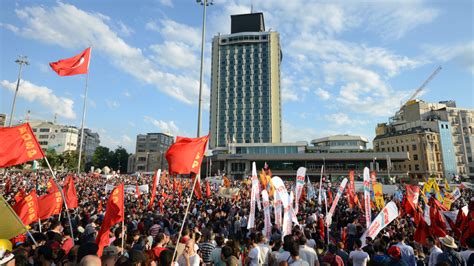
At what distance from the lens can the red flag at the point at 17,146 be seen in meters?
6.48

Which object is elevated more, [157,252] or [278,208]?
[278,208]

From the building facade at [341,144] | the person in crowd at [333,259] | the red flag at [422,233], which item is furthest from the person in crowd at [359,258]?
the building facade at [341,144]

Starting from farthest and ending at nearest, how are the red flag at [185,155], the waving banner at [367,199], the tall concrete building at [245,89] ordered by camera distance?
1. the tall concrete building at [245,89]
2. the waving banner at [367,199]
3. the red flag at [185,155]

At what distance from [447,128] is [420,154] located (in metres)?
11.2

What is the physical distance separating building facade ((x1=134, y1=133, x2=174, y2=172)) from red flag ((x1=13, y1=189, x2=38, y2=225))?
9762 centimetres

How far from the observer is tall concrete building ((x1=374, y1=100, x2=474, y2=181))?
244 ft

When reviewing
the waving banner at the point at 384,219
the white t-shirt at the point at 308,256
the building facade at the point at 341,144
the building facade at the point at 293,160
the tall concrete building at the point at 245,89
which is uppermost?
the tall concrete building at the point at 245,89

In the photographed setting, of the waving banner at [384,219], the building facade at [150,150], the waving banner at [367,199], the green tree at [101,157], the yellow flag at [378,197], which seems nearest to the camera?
the waving banner at [384,219]

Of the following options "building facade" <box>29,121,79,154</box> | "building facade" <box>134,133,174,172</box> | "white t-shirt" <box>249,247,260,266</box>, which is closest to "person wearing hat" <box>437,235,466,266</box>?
"white t-shirt" <box>249,247,260,266</box>

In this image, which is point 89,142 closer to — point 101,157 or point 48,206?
point 101,157

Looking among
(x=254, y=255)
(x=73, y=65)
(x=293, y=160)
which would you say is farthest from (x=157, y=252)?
(x=293, y=160)

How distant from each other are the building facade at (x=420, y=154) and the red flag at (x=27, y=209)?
8326 centimetres

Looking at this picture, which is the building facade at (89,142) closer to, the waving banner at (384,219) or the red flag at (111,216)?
the red flag at (111,216)

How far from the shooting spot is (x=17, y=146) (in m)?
6.67
